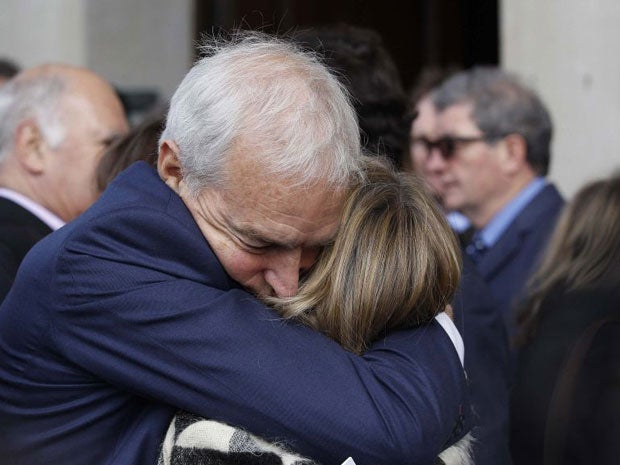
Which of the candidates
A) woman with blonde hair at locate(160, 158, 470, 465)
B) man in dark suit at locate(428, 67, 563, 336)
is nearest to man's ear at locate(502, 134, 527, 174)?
man in dark suit at locate(428, 67, 563, 336)

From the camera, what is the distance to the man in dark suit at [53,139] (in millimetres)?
3457

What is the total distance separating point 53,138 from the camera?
3.49m

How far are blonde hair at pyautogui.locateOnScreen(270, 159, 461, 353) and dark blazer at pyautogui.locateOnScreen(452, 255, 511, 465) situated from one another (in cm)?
56

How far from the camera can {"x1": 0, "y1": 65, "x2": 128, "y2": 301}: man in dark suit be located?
3.46 m

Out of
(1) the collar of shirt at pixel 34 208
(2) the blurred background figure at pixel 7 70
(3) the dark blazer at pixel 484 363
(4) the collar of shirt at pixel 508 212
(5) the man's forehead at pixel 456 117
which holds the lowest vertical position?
(4) the collar of shirt at pixel 508 212

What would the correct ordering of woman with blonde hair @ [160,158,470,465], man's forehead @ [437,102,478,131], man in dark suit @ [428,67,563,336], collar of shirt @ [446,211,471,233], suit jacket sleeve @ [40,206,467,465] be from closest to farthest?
suit jacket sleeve @ [40,206,467,465]
woman with blonde hair @ [160,158,470,465]
man in dark suit @ [428,67,563,336]
man's forehead @ [437,102,478,131]
collar of shirt @ [446,211,471,233]

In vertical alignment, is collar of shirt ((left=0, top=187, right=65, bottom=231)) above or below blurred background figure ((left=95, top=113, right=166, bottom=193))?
below

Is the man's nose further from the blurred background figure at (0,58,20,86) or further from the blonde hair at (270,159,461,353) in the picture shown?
the blurred background figure at (0,58,20,86)

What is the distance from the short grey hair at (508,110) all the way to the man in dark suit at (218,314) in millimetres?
3236

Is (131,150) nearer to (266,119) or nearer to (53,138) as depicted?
(53,138)

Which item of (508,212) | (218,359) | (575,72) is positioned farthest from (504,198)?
(218,359)

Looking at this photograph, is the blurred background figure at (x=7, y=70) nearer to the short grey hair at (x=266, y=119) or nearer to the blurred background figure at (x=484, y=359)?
the blurred background figure at (x=484, y=359)

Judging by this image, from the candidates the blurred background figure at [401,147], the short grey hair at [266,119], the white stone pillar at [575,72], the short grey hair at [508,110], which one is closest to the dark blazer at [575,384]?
the blurred background figure at [401,147]

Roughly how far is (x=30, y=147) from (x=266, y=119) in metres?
1.60
